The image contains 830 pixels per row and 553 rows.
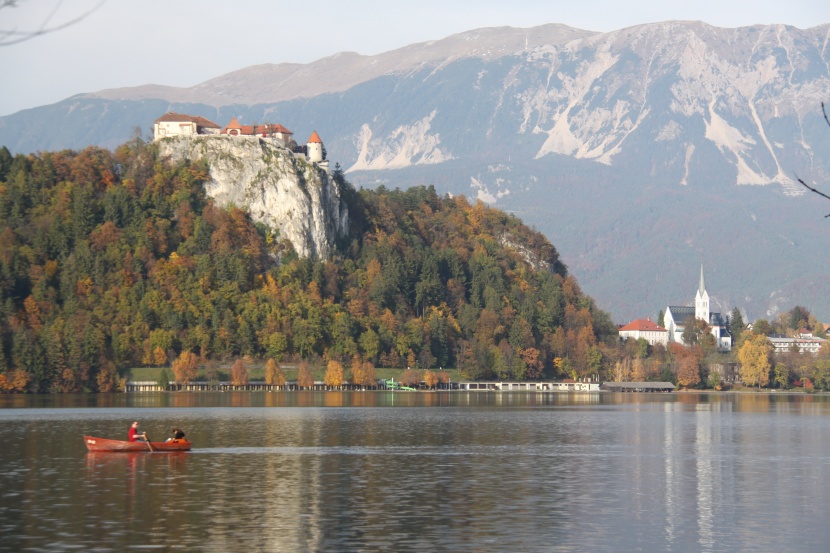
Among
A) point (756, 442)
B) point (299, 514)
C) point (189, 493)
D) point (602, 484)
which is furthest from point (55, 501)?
point (756, 442)

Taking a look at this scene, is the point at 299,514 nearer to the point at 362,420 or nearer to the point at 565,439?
the point at 565,439

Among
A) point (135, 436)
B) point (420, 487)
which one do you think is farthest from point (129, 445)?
point (420, 487)

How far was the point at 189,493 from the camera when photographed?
230 feet

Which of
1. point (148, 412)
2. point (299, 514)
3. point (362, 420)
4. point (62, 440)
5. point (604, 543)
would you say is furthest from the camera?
point (148, 412)

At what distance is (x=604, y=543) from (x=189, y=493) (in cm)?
2415

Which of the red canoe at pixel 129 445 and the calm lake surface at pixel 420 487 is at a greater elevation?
the red canoe at pixel 129 445

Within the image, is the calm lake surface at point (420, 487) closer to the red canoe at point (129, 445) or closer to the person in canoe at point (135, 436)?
→ the red canoe at point (129, 445)

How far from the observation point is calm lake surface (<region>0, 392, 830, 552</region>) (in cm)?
5691

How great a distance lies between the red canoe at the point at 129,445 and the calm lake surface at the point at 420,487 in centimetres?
78

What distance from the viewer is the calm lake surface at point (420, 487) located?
56.9 m

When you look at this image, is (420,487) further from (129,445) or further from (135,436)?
(129,445)

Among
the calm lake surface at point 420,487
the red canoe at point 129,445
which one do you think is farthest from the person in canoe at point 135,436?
the calm lake surface at point 420,487

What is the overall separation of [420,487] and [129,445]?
26044mm

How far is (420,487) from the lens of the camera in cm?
7356
